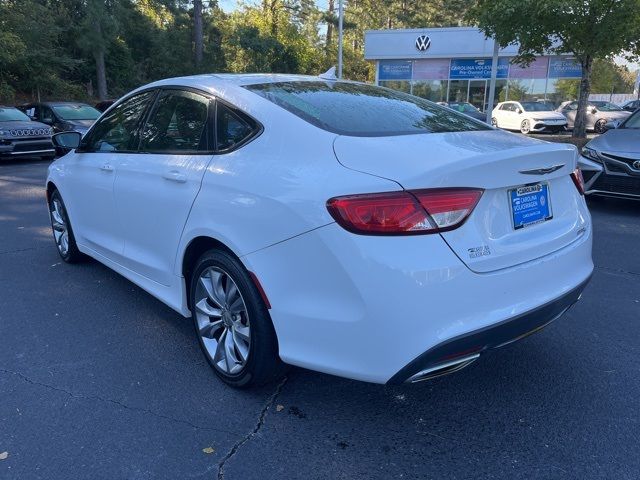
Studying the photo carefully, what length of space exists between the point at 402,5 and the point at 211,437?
58719 millimetres

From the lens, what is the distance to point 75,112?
15.8 metres

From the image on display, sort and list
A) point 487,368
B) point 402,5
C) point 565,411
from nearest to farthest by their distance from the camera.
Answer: point 565,411 → point 487,368 → point 402,5

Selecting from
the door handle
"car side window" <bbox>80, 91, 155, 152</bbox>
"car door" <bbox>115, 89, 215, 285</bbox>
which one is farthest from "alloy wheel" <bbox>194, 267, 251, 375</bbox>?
"car side window" <bbox>80, 91, 155, 152</bbox>

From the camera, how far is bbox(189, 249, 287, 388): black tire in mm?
2736

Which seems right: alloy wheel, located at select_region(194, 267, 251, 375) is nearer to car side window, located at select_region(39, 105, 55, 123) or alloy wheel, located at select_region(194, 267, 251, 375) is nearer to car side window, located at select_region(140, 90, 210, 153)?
car side window, located at select_region(140, 90, 210, 153)

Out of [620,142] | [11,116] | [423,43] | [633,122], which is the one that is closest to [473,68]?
[423,43]

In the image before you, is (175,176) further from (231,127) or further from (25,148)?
(25,148)

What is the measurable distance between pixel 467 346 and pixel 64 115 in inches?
615

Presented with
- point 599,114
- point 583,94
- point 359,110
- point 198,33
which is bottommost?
point 599,114

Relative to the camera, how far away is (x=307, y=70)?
46.3m

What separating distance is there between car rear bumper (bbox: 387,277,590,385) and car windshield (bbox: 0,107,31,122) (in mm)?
14551

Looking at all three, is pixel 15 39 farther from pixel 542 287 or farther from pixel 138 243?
pixel 542 287

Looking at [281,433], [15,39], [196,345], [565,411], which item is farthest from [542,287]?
[15,39]

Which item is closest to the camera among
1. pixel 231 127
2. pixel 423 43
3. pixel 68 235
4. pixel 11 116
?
pixel 231 127
